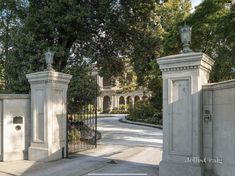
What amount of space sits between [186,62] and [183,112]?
111 cm

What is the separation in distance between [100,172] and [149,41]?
28.5ft

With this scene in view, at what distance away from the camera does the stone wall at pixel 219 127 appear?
7.09 m

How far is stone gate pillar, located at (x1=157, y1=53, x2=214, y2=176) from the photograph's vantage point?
8000 mm

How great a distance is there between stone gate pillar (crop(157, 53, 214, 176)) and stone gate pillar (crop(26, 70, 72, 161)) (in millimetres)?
3890

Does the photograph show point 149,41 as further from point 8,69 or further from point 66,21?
point 8,69

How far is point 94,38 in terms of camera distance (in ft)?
56.7

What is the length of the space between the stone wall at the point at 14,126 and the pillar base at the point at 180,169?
4.91 m

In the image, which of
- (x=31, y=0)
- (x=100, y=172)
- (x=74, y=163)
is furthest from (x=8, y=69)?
(x=100, y=172)

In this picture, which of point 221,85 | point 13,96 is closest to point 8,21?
point 13,96

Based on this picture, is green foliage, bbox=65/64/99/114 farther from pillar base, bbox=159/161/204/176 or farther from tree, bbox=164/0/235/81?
pillar base, bbox=159/161/204/176

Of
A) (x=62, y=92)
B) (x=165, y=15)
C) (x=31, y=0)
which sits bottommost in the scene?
(x=62, y=92)

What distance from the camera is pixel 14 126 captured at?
37.3ft

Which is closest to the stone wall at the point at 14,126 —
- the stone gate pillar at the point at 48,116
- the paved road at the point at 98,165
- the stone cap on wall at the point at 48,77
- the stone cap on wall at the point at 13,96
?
the stone cap on wall at the point at 13,96

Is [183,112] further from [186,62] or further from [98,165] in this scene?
[98,165]
